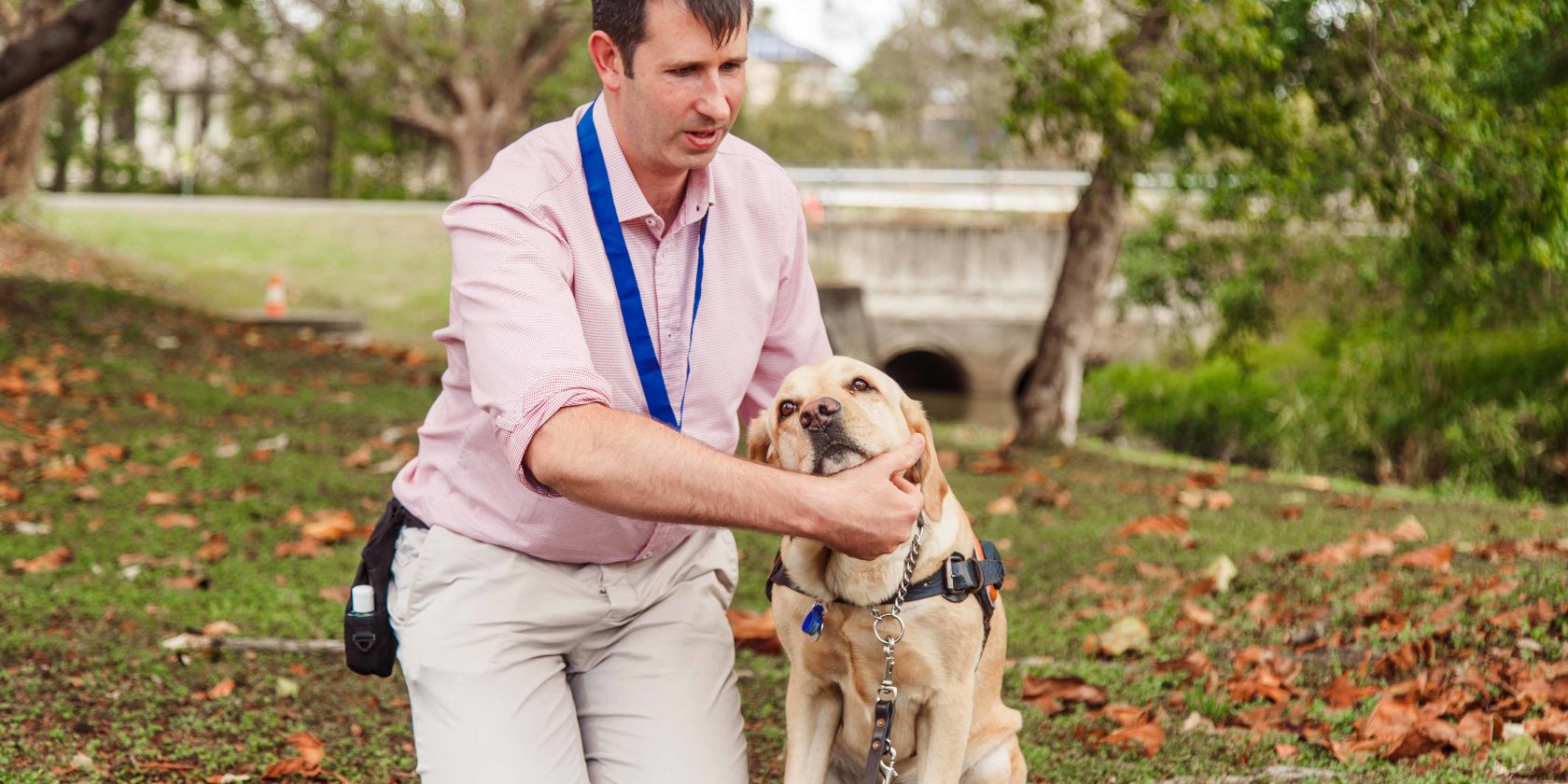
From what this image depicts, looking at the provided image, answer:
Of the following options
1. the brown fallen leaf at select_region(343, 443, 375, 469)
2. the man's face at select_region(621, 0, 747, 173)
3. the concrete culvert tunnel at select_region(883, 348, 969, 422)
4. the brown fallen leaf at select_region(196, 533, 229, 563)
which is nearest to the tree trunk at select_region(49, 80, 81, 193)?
the concrete culvert tunnel at select_region(883, 348, 969, 422)

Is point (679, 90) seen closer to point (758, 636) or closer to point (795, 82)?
point (758, 636)

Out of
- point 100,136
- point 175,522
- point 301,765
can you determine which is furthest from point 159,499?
point 100,136

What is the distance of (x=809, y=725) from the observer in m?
3.31

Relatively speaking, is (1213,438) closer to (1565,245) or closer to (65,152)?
(1565,245)

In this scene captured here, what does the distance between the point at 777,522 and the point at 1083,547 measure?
4800mm

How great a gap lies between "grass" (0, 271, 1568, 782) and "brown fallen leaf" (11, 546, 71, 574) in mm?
54

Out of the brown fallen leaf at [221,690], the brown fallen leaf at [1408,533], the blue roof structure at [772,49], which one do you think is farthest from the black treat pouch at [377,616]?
the blue roof structure at [772,49]

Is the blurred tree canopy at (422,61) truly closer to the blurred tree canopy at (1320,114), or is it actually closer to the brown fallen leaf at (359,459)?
the brown fallen leaf at (359,459)

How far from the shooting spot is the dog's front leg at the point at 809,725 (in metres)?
3.26

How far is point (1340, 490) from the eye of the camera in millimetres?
9250

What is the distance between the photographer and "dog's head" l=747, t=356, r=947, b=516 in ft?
9.86

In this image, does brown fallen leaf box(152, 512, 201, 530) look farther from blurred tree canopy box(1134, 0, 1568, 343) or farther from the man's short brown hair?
blurred tree canopy box(1134, 0, 1568, 343)

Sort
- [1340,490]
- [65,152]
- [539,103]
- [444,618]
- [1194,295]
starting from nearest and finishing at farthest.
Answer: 1. [444,618]
2. [1340,490]
3. [1194,295]
4. [539,103]
5. [65,152]

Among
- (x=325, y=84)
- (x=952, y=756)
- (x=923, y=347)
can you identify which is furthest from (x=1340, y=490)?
(x=923, y=347)
